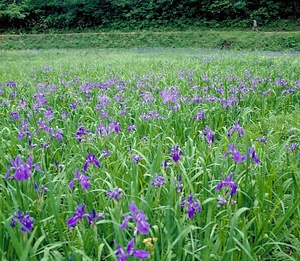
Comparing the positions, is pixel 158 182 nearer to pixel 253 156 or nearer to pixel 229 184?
pixel 229 184

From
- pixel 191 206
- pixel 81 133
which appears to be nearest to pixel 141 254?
pixel 191 206

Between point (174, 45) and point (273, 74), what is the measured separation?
17337 millimetres

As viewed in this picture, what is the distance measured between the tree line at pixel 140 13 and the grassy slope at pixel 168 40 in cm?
258

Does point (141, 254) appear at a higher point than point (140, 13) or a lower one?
lower

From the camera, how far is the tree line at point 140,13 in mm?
27438

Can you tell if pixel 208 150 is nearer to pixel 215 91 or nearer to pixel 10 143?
pixel 10 143

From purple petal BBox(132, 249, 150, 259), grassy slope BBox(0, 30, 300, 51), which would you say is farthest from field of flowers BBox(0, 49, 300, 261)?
grassy slope BBox(0, 30, 300, 51)

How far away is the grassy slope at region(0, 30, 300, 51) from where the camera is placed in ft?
66.2

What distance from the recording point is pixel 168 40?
23812mm

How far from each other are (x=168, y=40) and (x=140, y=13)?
778cm

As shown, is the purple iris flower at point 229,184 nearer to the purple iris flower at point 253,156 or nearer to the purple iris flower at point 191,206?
the purple iris flower at point 191,206

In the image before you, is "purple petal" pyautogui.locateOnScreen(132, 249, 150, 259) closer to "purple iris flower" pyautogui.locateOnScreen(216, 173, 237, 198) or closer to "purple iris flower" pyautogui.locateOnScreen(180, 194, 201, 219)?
"purple iris flower" pyautogui.locateOnScreen(180, 194, 201, 219)

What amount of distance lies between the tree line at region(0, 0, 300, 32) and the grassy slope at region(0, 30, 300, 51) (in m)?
2.58

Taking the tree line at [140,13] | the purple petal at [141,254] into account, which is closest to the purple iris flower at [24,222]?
the purple petal at [141,254]
